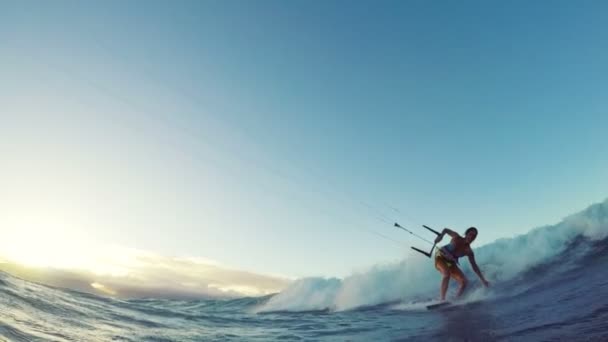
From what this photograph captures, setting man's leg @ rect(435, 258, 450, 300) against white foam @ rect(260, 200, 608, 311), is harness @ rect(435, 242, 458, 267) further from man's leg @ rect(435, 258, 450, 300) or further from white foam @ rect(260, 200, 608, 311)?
white foam @ rect(260, 200, 608, 311)

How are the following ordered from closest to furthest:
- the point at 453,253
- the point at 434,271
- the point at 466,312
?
1. the point at 466,312
2. the point at 453,253
3. the point at 434,271

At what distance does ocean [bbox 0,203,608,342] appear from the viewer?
20.4ft

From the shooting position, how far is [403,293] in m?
17.0

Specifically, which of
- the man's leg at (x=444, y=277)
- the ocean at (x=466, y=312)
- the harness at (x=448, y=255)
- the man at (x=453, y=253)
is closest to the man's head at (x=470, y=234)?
the man at (x=453, y=253)

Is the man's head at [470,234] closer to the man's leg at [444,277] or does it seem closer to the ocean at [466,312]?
the man's leg at [444,277]

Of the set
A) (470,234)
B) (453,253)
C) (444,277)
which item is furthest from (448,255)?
(470,234)

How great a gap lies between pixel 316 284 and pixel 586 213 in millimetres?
14501

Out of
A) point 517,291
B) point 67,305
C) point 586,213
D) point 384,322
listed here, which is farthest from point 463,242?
point 67,305

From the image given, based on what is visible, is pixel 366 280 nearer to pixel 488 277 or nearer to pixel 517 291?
pixel 488 277

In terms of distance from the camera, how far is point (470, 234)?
1109 cm

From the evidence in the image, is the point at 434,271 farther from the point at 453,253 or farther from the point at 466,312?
the point at 466,312

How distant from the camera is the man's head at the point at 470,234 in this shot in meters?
11.0

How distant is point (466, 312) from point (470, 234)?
3.01 m

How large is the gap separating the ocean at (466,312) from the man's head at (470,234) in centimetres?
170
